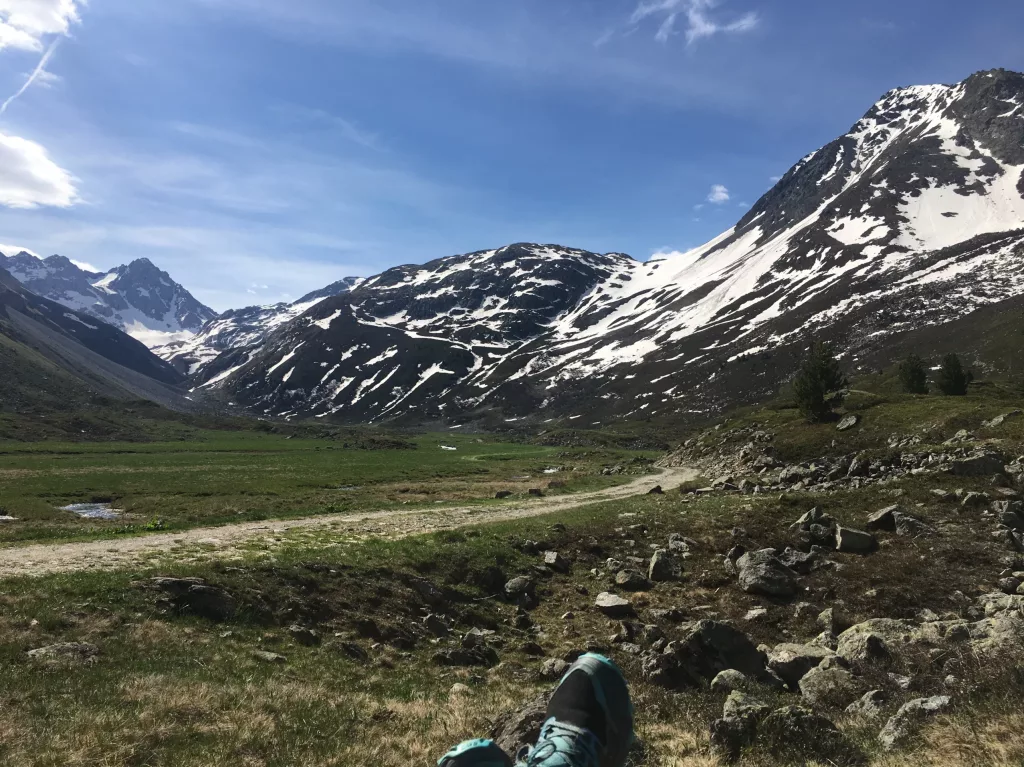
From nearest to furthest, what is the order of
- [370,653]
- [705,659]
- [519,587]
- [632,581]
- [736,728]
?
1. [736,728]
2. [705,659]
3. [370,653]
4. [519,587]
5. [632,581]

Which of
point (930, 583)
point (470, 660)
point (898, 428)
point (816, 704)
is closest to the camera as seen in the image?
point (816, 704)

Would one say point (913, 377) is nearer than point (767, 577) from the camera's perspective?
No

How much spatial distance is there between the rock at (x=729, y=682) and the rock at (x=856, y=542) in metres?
13.4

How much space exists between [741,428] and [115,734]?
3058 inches

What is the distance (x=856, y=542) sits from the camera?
21422 mm

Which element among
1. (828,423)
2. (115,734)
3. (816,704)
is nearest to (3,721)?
(115,734)

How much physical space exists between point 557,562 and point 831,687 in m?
13.6

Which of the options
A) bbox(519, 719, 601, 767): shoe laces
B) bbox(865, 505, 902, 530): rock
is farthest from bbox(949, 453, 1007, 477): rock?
bbox(519, 719, 601, 767): shoe laces

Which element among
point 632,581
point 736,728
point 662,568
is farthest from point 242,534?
point 736,728

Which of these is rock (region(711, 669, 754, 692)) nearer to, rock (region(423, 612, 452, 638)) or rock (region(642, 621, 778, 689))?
rock (region(642, 621, 778, 689))

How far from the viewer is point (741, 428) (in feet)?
246

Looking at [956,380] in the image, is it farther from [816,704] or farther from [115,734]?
[115,734]

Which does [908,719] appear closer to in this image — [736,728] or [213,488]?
[736,728]

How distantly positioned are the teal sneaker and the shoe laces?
0.25 meters
